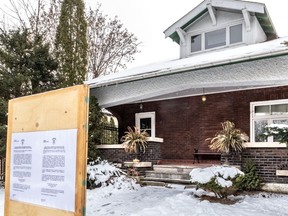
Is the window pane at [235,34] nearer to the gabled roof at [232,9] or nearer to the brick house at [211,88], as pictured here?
the brick house at [211,88]

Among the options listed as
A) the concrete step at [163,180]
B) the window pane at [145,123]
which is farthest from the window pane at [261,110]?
the window pane at [145,123]

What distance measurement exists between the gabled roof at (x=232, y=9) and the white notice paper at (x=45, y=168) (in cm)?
1065

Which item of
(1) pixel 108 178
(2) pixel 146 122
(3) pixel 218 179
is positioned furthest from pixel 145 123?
(3) pixel 218 179

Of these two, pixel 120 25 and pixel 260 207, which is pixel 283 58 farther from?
pixel 120 25

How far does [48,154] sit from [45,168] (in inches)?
4.9

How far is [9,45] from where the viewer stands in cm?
1196

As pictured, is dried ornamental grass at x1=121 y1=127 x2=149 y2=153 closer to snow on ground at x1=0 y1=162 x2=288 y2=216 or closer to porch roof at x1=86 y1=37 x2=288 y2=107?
porch roof at x1=86 y1=37 x2=288 y2=107

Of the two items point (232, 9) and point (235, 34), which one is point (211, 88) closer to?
point (235, 34)

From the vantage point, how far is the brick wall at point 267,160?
326 inches

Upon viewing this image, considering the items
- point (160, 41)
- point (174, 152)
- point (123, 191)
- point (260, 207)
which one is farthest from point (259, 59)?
point (160, 41)

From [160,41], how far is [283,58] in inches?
798

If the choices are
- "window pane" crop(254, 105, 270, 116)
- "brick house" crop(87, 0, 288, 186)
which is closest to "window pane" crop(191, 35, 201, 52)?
"brick house" crop(87, 0, 288, 186)

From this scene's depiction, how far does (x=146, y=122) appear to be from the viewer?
14.1 m

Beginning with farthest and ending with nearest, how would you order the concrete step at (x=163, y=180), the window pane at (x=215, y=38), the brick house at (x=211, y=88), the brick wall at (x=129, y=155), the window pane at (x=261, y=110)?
the window pane at (x=215, y=38)
the window pane at (x=261, y=110)
the brick wall at (x=129, y=155)
the concrete step at (x=163, y=180)
the brick house at (x=211, y=88)
